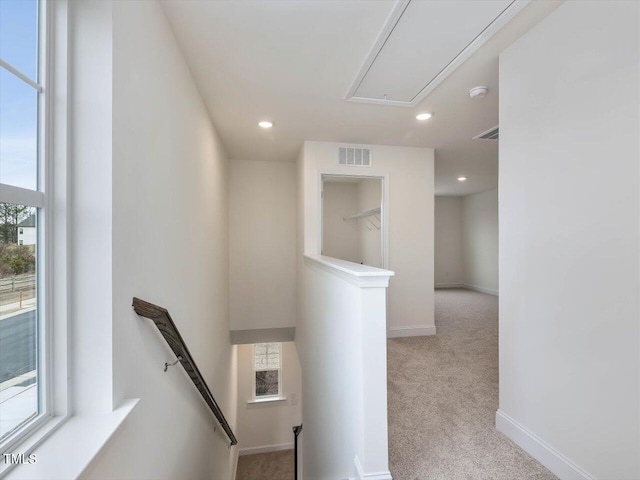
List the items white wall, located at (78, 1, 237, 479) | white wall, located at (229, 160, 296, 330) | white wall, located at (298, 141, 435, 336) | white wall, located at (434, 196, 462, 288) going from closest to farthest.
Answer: white wall, located at (78, 1, 237, 479), white wall, located at (298, 141, 435, 336), white wall, located at (229, 160, 296, 330), white wall, located at (434, 196, 462, 288)

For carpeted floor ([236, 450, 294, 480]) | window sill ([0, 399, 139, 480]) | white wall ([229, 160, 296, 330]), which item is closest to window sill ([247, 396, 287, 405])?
carpeted floor ([236, 450, 294, 480])

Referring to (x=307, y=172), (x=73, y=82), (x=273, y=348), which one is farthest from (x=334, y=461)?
(x=273, y=348)

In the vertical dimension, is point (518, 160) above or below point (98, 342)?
above

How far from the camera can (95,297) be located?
38.4 inches

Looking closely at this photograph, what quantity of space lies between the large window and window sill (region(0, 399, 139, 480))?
0.08m

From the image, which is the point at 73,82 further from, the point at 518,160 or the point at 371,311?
the point at 518,160

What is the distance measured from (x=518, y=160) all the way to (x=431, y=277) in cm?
232

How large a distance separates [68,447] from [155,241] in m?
0.86

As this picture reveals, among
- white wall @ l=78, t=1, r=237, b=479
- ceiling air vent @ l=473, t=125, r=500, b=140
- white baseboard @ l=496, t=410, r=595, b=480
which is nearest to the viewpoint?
white wall @ l=78, t=1, r=237, b=479

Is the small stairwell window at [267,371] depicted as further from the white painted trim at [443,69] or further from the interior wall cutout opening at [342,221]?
the white painted trim at [443,69]

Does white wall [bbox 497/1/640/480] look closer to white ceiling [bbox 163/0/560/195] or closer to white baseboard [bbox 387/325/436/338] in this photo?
white ceiling [bbox 163/0/560/195]

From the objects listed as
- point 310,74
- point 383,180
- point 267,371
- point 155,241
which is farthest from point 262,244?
point 267,371

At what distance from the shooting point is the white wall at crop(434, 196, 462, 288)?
25.9ft

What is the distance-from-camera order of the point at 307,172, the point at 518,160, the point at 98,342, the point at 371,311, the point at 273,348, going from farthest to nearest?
the point at 273,348 < the point at 307,172 < the point at 518,160 < the point at 371,311 < the point at 98,342
